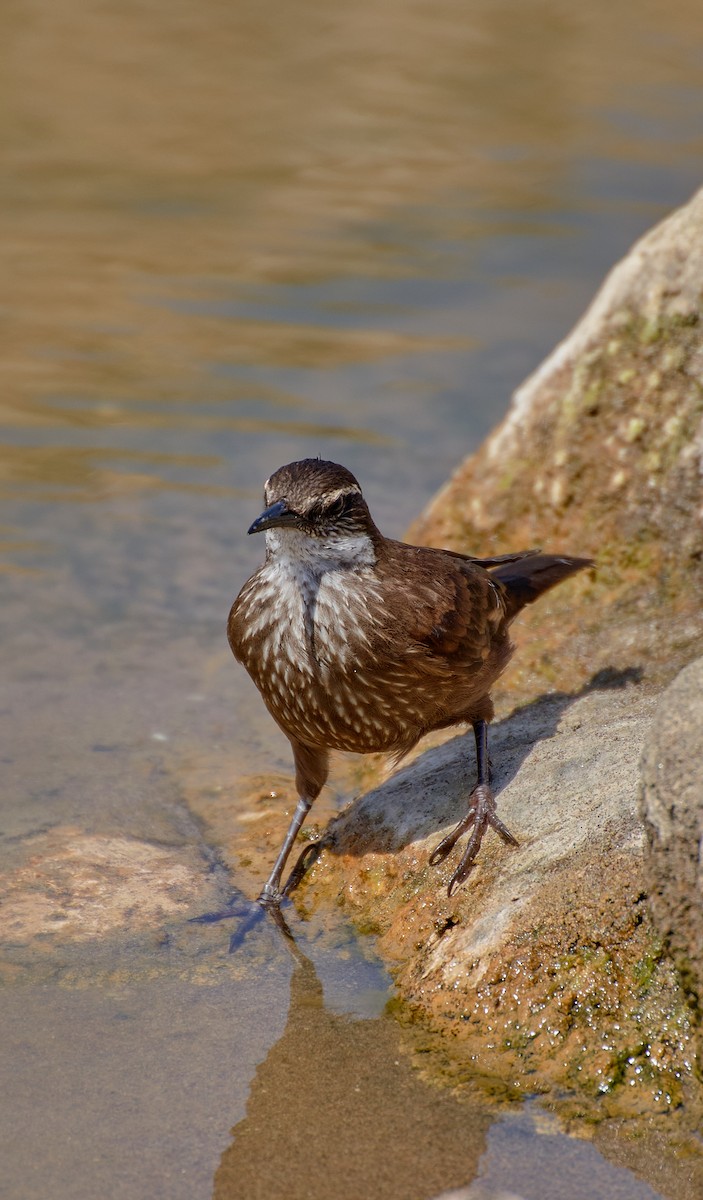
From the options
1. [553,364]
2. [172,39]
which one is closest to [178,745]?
[553,364]

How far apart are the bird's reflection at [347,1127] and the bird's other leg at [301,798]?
2.96ft

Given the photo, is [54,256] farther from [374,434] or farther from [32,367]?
[374,434]

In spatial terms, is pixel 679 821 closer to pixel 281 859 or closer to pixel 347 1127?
pixel 347 1127


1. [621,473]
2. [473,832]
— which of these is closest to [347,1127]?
[473,832]

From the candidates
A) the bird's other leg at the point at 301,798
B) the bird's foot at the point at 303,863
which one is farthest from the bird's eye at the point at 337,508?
the bird's foot at the point at 303,863

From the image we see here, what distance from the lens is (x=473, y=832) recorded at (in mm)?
4828

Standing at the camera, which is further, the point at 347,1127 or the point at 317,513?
the point at 317,513

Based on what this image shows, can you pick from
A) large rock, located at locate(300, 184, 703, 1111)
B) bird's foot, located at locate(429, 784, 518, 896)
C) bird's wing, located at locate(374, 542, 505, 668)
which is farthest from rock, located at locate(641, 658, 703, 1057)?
bird's wing, located at locate(374, 542, 505, 668)

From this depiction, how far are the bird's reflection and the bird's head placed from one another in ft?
5.26

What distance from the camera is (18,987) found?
4605 millimetres

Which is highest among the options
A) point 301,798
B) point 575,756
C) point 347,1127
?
point 575,756

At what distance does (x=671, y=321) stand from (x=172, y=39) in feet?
43.2

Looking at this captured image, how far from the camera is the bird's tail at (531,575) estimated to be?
5.79 metres

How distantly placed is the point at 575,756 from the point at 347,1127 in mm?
1631
